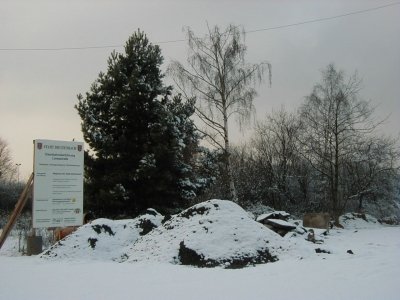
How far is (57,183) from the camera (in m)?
14.0

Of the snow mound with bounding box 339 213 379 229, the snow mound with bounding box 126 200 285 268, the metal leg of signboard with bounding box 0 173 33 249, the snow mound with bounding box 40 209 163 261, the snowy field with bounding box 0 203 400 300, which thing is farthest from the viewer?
the snow mound with bounding box 339 213 379 229

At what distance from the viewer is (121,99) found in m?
18.4

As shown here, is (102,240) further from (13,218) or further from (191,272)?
(191,272)

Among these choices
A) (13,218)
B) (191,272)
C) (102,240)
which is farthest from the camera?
(13,218)

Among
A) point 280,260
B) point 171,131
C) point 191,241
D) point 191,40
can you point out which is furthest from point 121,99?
point 280,260

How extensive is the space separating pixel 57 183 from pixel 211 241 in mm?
6187

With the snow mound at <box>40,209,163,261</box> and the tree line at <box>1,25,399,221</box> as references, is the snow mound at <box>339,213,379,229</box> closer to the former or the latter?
the tree line at <box>1,25,399,221</box>

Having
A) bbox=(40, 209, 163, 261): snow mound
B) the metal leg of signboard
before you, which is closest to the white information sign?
the metal leg of signboard

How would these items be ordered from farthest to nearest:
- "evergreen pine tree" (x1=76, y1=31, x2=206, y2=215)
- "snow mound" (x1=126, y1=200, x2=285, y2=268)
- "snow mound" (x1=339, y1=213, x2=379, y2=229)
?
"snow mound" (x1=339, y1=213, x2=379, y2=229)
"evergreen pine tree" (x1=76, y1=31, x2=206, y2=215)
"snow mound" (x1=126, y1=200, x2=285, y2=268)

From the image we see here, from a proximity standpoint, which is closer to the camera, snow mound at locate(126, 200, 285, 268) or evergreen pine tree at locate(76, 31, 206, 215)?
snow mound at locate(126, 200, 285, 268)

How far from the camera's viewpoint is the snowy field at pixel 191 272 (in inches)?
259

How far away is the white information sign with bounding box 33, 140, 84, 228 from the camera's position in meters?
13.7

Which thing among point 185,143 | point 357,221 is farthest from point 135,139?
point 357,221

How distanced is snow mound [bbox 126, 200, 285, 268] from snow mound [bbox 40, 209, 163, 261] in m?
0.65
